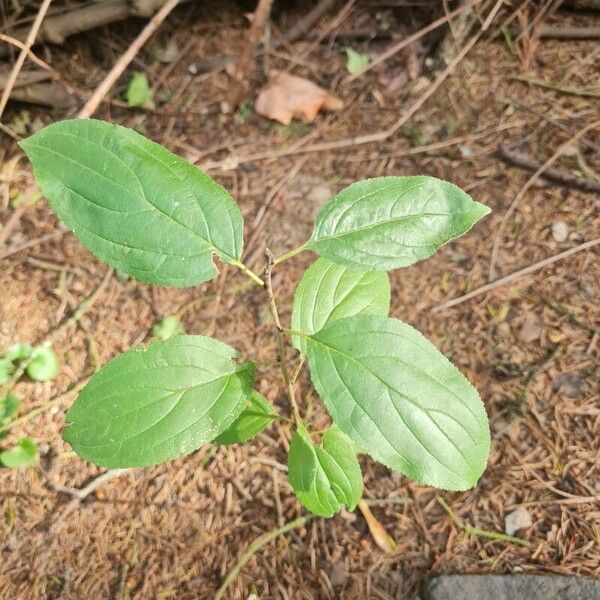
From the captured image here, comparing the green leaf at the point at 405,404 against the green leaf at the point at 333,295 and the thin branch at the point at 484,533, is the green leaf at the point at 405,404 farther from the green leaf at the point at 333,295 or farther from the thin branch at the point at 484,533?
the thin branch at the point at 484,533

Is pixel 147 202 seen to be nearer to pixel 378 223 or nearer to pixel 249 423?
pixel 378 223

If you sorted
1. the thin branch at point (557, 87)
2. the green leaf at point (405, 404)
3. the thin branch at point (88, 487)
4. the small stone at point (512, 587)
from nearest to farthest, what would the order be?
the green leaf at point (405, 404), the small stone at point (512, 587), the thin branch at point (88, 487), the thin branch at point (557, 87)

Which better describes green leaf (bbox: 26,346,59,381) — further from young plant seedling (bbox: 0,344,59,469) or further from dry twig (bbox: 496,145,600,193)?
dry twig (bbox: 496,145,600,193)

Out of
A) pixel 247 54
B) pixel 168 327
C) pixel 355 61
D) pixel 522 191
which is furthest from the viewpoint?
pixel 355 61

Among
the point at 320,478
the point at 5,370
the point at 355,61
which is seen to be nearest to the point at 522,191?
the point at 355,61

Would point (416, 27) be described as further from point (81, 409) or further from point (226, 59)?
point (81, 409)

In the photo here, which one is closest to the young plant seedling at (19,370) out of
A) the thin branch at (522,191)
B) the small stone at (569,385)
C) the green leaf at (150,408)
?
the green leaf at (150,408)

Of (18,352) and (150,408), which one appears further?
(18,352)
